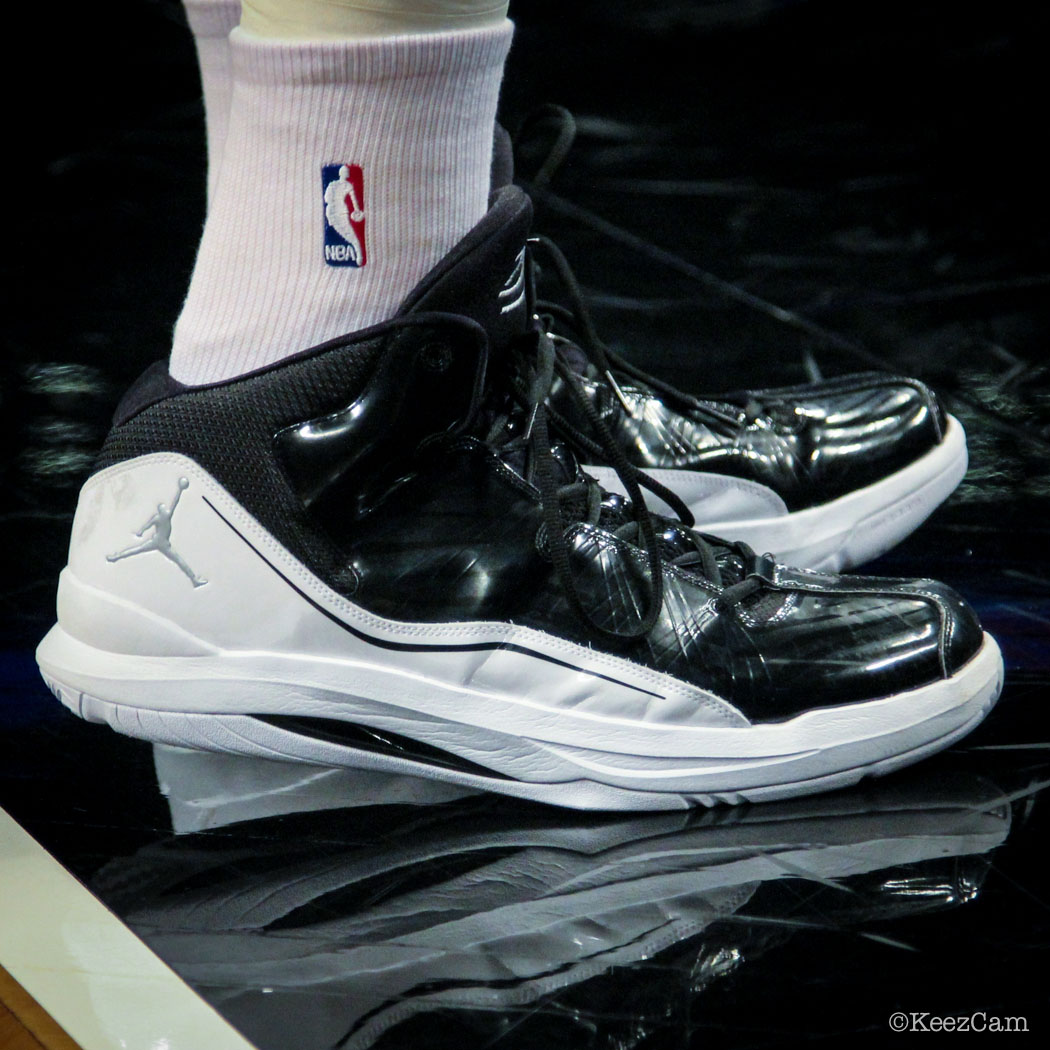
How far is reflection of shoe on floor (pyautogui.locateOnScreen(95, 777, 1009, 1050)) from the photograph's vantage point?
59 centimetres

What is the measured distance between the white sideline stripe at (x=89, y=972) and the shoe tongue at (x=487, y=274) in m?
0.34

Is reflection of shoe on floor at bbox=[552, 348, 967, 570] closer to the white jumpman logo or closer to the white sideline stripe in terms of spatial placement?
the white jumpman logo

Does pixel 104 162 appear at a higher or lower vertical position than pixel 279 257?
lower

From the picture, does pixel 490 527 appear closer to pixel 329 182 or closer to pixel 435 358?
pixel 435 358

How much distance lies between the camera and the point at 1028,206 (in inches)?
82.2

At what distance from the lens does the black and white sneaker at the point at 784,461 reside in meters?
1.03

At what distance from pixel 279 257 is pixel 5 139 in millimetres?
1571

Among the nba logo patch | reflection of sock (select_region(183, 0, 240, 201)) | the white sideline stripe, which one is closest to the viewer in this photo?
the white sideline stripe

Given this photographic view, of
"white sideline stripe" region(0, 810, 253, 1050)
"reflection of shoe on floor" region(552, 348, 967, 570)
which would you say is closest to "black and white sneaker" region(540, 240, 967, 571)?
"reflection of shoe on floor" region(552, 348, 967, 570)

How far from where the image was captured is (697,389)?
4.75ft

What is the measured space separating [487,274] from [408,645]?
0.20 meters

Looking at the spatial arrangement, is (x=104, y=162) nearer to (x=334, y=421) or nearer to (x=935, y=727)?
(x=334, y=421)

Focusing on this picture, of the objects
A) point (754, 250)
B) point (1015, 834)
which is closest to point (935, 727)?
point (1015, 834)

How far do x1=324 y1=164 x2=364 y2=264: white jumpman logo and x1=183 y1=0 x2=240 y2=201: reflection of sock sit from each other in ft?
1.03
